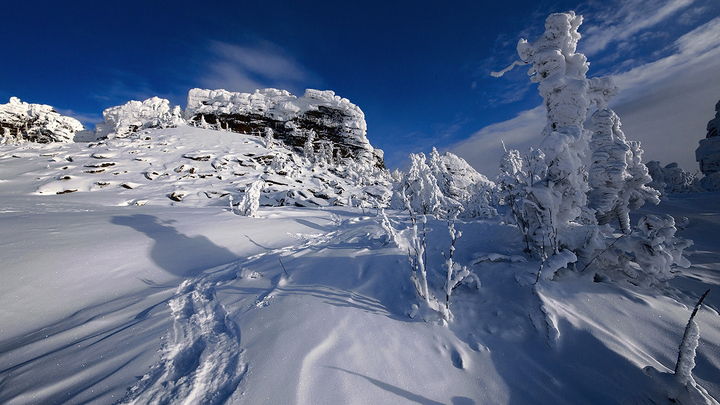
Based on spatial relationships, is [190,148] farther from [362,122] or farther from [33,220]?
[362,122]

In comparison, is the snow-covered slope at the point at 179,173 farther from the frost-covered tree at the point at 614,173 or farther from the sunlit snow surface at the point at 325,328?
the sunlit snow surface at the point at 325,328

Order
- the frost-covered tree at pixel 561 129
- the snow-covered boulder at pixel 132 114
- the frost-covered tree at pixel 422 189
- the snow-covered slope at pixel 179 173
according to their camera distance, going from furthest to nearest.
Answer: the snow-covered boulder at pixel 132 114 < the snow-covered slope at pixel 179 173 < the frost-covered tree at pixel 422 189 < the frost-covered tree at pixel 561 129

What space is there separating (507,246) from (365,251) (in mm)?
2520

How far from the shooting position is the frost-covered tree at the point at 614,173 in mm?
7037

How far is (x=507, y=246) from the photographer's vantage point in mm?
3922

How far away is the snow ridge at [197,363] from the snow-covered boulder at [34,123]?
269 ft

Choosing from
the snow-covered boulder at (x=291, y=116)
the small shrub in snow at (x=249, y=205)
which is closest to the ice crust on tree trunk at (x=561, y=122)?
the small shrub in snow at (x=249, y=205)

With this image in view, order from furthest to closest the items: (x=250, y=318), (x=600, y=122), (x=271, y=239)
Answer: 1. (x=600, y=122)
2. (x=271, y=239)
3. (x=250, y=318)

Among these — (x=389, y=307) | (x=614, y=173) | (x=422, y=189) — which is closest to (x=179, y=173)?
(x=422, y=189)

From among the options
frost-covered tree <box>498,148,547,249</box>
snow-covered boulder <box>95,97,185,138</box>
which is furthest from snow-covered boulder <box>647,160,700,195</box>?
snow-covered boulder <box>95,97,185,138</box>

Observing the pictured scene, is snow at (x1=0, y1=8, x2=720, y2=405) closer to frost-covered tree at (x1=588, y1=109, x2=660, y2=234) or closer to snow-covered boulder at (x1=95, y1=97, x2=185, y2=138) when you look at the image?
frost-covered tree at (x1=588, y1=109, x2=660, y2=234)

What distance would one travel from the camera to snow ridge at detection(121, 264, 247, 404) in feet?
5.73

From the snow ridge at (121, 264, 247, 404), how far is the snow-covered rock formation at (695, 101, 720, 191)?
33762 mm

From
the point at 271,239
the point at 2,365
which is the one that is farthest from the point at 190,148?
the point at 2,365
